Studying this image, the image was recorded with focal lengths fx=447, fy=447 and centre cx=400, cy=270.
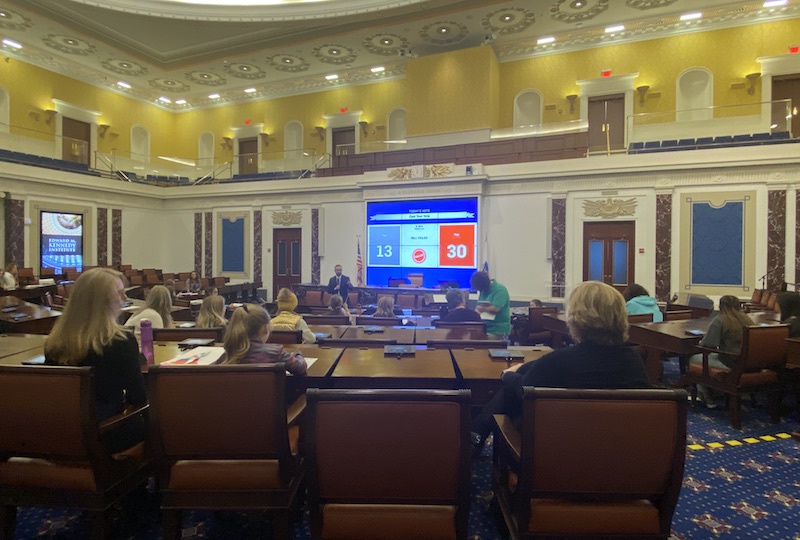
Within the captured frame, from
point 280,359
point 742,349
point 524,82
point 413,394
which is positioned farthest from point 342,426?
point 524,82

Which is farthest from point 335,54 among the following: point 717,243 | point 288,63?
point 717,243

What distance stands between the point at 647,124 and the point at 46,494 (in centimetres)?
1181

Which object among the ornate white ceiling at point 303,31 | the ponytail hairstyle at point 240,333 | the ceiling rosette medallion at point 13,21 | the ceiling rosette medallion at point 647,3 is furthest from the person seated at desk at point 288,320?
the ceiling rosette medallion at point 13,21

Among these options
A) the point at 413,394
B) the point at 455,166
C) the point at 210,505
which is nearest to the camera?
the point at 413,394

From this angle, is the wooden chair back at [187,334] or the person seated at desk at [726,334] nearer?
the wooden chair back at [187,334]

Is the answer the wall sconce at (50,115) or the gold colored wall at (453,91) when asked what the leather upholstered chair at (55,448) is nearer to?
the gold colored wall at (453,91)

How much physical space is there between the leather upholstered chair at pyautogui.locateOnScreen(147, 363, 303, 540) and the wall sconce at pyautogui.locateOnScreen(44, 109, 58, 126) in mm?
17507

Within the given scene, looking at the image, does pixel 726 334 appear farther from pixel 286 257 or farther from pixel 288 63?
pixel 288 63

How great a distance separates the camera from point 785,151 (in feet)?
28.7

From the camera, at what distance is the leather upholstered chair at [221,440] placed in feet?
5.84

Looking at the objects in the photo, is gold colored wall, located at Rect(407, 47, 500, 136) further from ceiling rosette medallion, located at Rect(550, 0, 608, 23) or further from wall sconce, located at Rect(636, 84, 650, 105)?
wall sconce, located at Rect(636, 84, 650, 105)

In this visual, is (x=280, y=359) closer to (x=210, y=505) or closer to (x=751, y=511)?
(x=210, y=505)

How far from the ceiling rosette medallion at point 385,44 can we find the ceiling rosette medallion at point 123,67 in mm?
7941

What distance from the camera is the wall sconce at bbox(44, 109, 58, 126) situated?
576 inches
